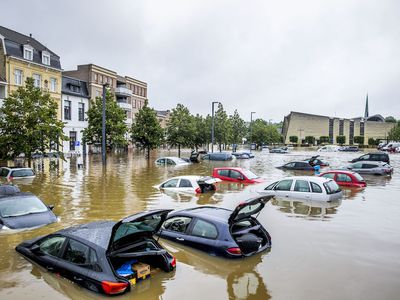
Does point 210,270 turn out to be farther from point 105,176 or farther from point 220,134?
point 220,134

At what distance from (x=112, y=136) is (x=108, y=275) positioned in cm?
3475

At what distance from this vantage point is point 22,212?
11234 millimetres

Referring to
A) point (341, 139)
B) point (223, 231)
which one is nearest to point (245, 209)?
point (223, 231)

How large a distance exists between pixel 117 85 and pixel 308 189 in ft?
190

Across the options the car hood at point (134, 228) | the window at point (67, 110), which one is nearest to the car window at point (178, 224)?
the car hood at point (134, 228)

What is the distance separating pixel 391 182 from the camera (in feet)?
79.1

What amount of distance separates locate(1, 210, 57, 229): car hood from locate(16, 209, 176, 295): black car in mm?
3304

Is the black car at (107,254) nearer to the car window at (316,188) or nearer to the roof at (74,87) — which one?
the car window at (316,188)

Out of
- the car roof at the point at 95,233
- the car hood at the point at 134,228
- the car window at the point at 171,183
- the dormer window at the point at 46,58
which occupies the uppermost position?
the dormer window at the point at 46,58

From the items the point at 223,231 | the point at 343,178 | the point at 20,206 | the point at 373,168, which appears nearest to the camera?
the point at 223,231

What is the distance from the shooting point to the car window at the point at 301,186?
15.6 m

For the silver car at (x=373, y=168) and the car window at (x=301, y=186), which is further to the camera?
the silver car at (x=373, y=168)

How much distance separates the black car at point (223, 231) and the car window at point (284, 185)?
23.9ft

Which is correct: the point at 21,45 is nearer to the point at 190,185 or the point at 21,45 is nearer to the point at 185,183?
the point at 185,183
